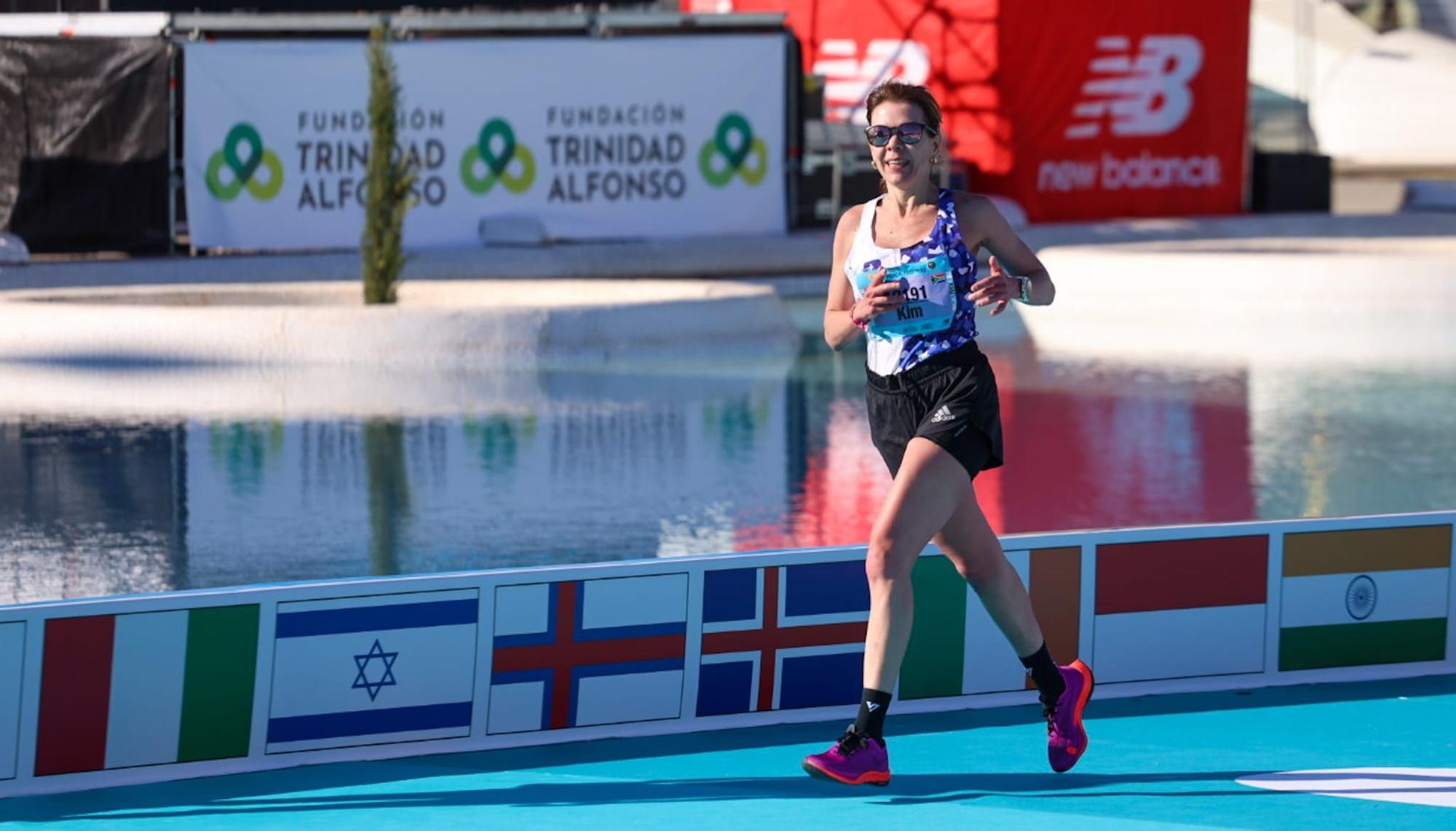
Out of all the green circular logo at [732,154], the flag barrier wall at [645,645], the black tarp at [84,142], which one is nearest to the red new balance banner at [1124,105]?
the green circular logo at [732,154]

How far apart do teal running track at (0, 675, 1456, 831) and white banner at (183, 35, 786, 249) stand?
1597cm

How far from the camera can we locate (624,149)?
2225 cm

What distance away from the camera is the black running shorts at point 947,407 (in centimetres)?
542

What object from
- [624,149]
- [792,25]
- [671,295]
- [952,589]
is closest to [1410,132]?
[792,25]

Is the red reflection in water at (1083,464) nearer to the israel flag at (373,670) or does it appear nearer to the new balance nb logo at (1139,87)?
the israel flag at (373,670)

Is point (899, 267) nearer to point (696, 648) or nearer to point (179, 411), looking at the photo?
point (696, 648)

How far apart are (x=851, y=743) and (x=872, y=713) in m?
0.09

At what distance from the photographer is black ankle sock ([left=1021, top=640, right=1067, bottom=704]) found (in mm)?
5684

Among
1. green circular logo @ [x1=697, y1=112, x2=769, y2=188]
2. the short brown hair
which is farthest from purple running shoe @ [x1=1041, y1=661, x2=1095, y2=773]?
green circular logo @ [x1=697, y1=112, x2=769, y2=188]

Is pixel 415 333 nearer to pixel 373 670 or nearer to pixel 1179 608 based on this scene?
pixel 1179 608

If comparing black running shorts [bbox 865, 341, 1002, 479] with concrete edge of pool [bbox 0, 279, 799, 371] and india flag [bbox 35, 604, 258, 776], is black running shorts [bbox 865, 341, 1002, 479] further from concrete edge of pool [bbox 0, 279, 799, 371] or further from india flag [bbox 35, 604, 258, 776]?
concrete edge of pool [bbox 0, 279, 799, 371]

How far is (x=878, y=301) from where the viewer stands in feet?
17.5

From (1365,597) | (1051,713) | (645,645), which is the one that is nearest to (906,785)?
(1051,713)

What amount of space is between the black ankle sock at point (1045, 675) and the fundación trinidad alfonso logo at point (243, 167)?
54.5ft
